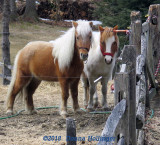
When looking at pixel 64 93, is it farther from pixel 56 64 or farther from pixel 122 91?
pixel 122 91

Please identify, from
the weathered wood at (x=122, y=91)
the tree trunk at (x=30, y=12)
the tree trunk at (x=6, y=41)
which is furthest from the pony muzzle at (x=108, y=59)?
the tree trunk at (x=30, y=12)

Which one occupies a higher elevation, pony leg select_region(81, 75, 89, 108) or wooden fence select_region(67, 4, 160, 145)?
wooden fence select_region(67, 4, 160, 145)

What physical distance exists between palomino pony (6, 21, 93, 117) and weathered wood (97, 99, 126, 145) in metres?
2.18

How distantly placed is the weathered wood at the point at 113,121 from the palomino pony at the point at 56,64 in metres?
2.18

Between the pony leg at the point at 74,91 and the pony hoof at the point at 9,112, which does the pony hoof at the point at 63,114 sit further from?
the pony hoof at the point at 9,112

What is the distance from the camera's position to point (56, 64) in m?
5.41

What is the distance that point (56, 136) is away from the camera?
165 inches

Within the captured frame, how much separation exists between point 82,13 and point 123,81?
1988cm

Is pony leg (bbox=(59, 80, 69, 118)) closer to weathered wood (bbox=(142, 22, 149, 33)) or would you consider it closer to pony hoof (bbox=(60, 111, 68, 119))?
pony hoof (bbox=(60, 111, 68, 119))

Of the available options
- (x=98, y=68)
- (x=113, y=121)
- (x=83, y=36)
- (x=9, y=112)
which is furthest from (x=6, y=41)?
(x=113, y=121)

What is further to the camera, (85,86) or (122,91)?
(85,86)

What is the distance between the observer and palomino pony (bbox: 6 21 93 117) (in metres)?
5.09

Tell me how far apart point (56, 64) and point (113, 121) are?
308cm

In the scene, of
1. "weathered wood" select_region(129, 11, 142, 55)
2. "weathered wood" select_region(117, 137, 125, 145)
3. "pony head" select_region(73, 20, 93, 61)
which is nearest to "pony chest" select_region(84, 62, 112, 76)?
"pony head" select_region(73, 20, 93, 61)
